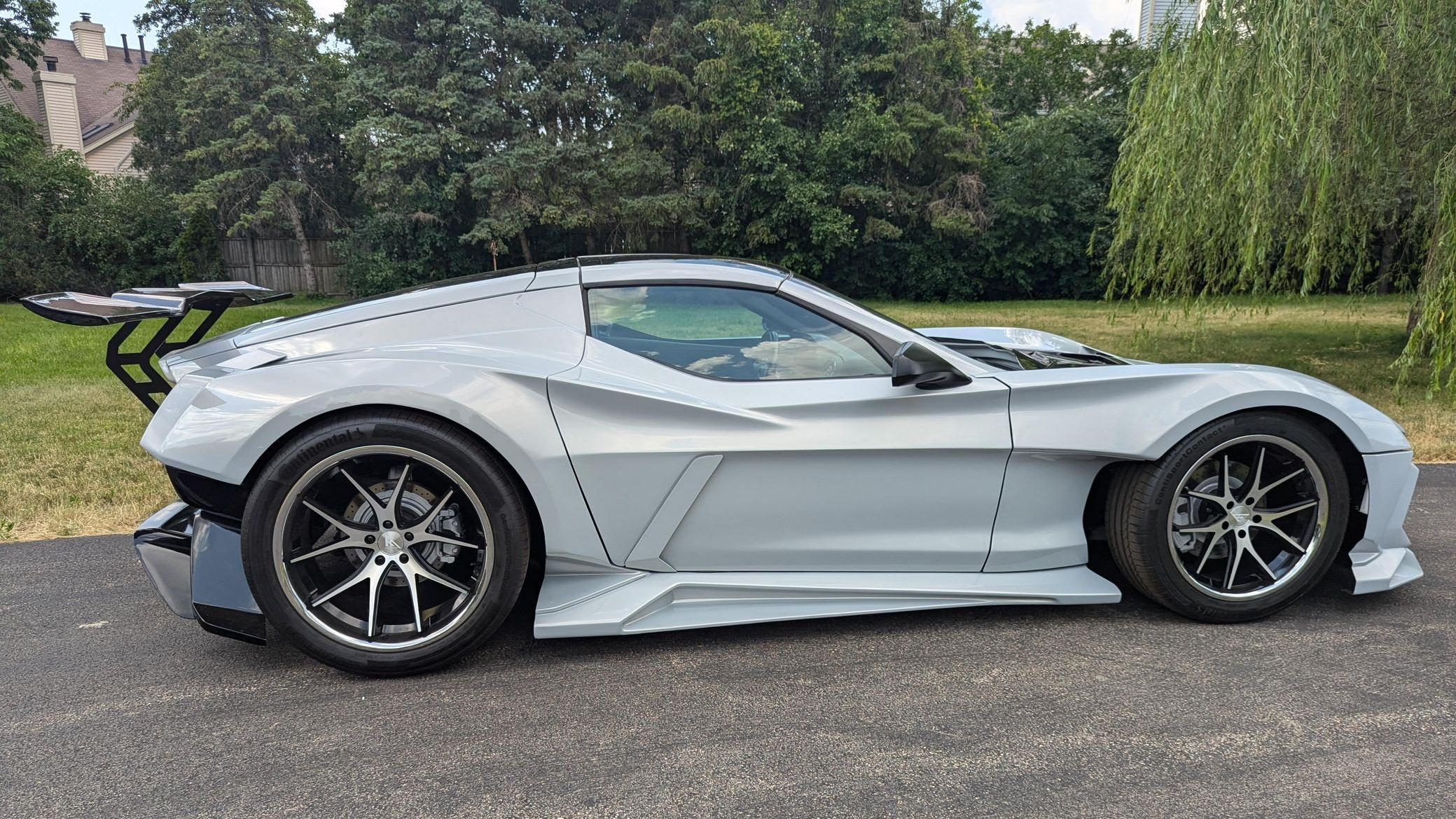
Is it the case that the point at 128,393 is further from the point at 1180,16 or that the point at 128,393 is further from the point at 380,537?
the point at 1180,16

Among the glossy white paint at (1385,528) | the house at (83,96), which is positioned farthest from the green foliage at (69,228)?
the glossy white paint at (1385,528)

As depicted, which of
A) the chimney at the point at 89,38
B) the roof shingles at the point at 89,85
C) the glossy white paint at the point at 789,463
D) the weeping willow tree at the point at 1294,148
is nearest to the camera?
the glossy white paint at the point at 789,463

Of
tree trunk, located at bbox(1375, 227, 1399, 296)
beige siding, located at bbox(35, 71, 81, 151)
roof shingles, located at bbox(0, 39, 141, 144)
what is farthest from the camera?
roof shingles, located at bbox(0, 39, 141, 144)

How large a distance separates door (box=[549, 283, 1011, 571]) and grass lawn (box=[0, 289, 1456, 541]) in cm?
291

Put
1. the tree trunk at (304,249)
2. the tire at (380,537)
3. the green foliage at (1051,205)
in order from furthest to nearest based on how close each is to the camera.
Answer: the green foliage at (1051,205) → the tree trunk at (304,249) → the tire at (380,537)

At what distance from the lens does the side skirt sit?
2680 mm

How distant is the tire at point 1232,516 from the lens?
2869mm

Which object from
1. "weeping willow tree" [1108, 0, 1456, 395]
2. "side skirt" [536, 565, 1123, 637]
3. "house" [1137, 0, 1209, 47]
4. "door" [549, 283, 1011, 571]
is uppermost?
"house" [1137, 0, 1209, 47]

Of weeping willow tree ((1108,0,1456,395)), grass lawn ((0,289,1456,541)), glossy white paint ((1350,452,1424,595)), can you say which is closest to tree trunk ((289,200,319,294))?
grass lawn ((0,289,1456,541))

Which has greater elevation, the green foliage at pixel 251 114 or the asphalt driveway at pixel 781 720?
the green foliage at pixel 251 114

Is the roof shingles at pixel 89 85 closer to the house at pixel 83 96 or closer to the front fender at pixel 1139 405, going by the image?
the house at pixel 83 96

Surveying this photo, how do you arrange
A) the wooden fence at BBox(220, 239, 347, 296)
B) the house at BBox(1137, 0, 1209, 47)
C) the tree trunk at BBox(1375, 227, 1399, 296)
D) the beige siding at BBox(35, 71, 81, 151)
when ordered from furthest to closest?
1. the beige siding at BBox(35, 71, 81, 151)
2. the wooden fence at BBox(220, 239, 347, 296)
3. the tree trunk at BBox(1375, 227, 1399, 296)
4. the house at BBox(1137, 0, 1209, 47)

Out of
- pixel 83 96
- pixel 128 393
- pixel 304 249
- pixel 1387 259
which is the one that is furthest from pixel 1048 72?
pixel 83 96

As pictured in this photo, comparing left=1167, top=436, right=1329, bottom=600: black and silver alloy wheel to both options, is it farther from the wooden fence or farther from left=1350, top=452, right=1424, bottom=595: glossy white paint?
the wooden fence
